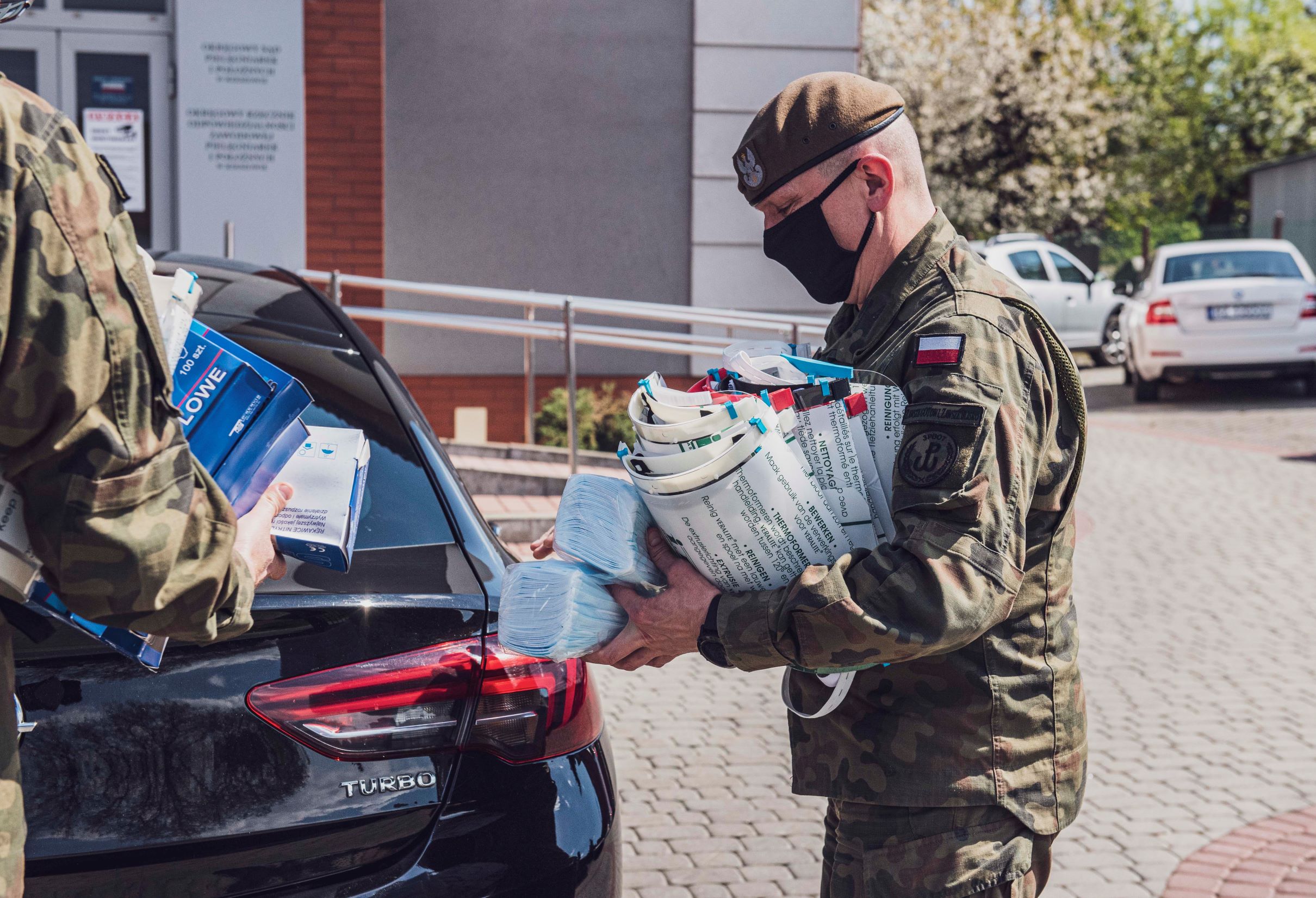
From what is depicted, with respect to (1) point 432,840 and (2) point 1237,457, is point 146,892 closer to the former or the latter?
(1) point 432,840

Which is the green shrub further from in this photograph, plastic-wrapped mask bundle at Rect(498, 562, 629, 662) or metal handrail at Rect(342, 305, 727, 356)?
plastic-wrapped mask bundle at Rect(498, 562, 629, 662)

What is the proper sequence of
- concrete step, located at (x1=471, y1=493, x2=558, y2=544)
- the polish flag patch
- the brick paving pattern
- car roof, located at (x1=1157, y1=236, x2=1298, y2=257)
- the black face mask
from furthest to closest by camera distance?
car roof, located at (x1=1157, y1=236, x2=1298, y2=257) → concrete step, located at (x1=471, y1=493, x2=558, y2=544) → the brick paving pattern → the black face mask → the polish flag patch

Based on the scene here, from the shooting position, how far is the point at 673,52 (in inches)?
406

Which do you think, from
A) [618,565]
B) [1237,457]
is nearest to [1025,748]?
[618,565]

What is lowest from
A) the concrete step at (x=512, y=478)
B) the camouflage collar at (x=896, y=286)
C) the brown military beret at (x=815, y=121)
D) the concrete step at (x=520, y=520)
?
the concrete step at (x=520, y=520)

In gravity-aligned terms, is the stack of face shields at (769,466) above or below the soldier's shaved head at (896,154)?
below

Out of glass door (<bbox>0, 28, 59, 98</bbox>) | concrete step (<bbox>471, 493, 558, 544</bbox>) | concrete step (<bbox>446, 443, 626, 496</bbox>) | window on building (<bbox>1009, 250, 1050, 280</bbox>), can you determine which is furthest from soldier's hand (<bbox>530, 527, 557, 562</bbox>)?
window on building (<bbox>1009, 250, 1050, 280</bbox>)

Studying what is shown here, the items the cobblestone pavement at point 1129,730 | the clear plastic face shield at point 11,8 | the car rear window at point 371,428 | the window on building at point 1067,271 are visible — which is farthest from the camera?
the window on building at point 1067,271

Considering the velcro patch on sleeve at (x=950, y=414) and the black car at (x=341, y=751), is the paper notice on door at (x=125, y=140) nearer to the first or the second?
the black car at (x=341, y=751)

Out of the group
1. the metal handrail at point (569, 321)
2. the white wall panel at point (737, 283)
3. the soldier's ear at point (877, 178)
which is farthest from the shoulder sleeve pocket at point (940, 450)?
the white wall panel at point (737, 283)

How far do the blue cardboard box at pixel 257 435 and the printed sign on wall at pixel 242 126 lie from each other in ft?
25.0

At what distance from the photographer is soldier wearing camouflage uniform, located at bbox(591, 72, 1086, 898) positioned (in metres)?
1.78

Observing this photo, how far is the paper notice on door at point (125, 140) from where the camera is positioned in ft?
29.7

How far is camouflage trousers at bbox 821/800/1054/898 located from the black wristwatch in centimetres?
39
